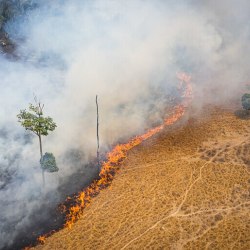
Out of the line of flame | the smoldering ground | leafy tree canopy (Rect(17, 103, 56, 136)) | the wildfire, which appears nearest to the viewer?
leafy tree canopy (Rect(17, 103, 56, 136))

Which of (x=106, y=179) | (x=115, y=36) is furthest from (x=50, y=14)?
(x=106, y=179)

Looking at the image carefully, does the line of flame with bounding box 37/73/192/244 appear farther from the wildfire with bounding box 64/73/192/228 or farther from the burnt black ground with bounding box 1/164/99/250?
the burnt black ground with bounding box 1/164/99/250

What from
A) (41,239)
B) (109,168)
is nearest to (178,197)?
(109,168)

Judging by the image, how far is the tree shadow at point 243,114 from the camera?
39213mm

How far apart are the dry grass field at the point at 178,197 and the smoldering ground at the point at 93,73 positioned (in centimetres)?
365

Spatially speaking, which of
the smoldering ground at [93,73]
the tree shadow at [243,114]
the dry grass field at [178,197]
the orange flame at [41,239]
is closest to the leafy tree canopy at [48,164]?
the smoldering ground at [93,73]

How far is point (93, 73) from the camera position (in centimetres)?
4797

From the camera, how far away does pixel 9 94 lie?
42.7 m

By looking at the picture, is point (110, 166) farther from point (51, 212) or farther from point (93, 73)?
point (93, 73)

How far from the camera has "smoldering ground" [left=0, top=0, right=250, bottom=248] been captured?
33375 mm

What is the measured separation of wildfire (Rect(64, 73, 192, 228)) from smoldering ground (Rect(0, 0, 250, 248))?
120 centimetres

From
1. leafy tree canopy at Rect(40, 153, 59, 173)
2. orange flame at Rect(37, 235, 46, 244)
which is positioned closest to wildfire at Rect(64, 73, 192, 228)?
orange flame at Rect(37, 235, 46, 244)

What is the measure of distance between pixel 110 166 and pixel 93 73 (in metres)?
18.0

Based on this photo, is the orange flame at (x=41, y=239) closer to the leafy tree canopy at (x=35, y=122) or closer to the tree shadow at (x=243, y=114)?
the leafy tree canopy at (x=35, y=122)
